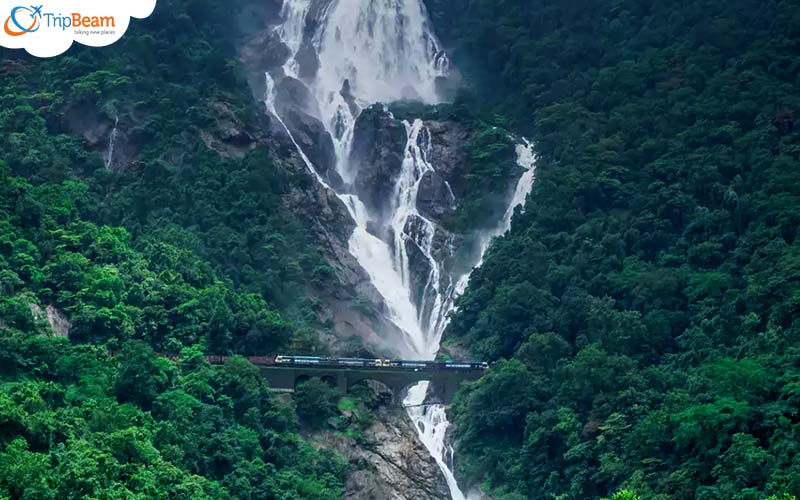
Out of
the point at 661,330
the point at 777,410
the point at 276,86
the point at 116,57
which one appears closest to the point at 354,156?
the point at 276,86

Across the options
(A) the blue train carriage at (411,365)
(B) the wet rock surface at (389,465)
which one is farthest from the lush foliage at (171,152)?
(B) the wet rock surface at (389,465)

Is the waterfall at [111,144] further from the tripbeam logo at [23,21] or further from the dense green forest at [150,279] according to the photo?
the tripbeam logo at [23,21]

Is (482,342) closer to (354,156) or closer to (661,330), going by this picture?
(661,330)

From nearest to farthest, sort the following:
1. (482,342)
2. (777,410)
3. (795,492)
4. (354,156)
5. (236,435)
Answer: (795,492), (777,410), (236,435), (482,342), (354,156)

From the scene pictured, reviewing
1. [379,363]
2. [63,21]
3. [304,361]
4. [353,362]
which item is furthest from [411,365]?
[63,21]

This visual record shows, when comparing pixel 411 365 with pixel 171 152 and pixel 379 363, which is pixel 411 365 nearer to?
pixel 379 363
